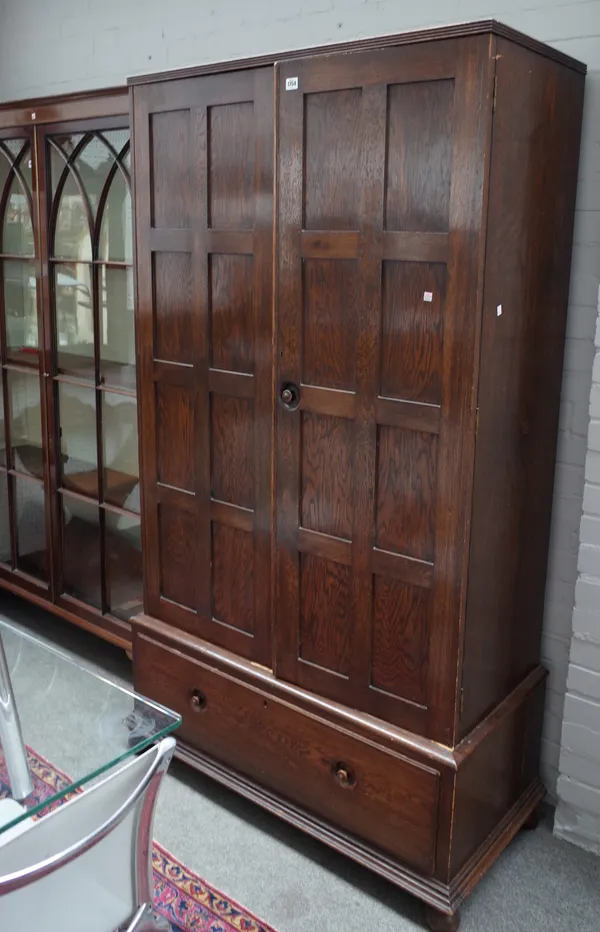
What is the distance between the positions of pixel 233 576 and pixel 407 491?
0.62m

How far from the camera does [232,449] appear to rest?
224 centimetres

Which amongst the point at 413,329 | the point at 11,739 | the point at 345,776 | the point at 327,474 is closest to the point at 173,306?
the point at 327,474

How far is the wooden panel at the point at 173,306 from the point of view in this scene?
2.24 metres

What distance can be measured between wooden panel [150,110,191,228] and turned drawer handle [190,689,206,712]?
1239 mm

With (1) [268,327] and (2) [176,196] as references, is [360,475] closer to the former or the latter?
(1) [268,327]

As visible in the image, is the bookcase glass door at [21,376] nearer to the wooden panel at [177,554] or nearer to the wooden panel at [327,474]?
the wooden panel at [177,554]

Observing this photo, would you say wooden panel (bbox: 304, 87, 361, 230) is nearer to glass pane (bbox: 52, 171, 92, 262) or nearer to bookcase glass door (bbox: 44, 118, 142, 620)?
bookcase glass door (bbox: 44, 118, 142, 620)

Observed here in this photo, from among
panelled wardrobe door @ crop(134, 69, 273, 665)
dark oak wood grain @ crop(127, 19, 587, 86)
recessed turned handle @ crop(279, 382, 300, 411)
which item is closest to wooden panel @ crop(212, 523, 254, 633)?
panelled wardrobe door @ crop(134, 69, 273, 665)

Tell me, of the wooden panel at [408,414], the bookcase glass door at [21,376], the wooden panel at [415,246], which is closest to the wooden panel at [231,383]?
the wooden panel at [408,414]

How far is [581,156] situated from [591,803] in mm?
1584

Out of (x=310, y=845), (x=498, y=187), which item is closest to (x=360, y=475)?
(x=498, y=187)

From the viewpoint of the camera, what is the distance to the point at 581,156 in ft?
6.70

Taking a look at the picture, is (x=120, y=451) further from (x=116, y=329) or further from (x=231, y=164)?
(x=231, y=164)

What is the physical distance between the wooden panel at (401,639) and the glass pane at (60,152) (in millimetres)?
1730
